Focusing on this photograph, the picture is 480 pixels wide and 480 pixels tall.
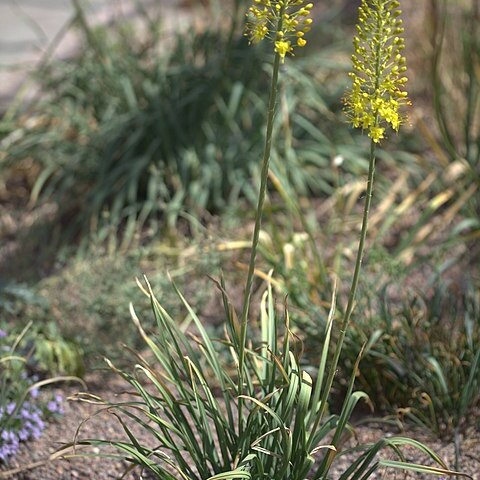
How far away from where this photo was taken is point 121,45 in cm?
604

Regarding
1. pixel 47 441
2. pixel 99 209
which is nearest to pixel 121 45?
pixel 99 209

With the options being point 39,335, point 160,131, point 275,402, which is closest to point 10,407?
point 39,335

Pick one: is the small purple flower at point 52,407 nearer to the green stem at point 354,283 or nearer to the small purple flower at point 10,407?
the small purple flower at point 10,407

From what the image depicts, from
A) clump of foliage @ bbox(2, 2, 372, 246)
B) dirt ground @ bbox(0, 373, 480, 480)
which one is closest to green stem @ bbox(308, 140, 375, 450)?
dirt ground @ bbox(0, 373, 480, 480)

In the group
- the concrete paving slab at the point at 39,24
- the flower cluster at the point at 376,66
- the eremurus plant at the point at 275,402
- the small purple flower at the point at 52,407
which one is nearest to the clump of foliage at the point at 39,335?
the small purple flower at the point at 52,407

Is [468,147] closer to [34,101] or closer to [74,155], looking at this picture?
[74,155]

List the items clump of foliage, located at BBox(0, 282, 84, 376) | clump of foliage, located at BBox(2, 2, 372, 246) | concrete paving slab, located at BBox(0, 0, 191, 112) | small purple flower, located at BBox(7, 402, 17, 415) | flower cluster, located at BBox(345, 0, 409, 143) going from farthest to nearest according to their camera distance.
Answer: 1. concrete paving slab, located at BBox(0, 0, 191, 112)
2. clump of foliage, located at BBox(2, 2, 372, 246)
3. clump of foliage, located at BBox(0, 282, 84, 376)
4. small purple flower, located at BBox(7, 402, 17, 415)
5. flower cluster, located at BBox(345, 0, 409, 143)

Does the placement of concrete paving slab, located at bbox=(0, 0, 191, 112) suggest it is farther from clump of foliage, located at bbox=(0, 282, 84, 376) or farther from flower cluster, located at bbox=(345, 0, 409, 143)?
flower cluster, located at bbox=(345, 0, 409, 143)

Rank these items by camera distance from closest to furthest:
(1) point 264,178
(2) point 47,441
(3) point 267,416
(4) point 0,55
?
(1) point 264,178
(3) point 267,416
(2) point 47,441
(4) point 0,55

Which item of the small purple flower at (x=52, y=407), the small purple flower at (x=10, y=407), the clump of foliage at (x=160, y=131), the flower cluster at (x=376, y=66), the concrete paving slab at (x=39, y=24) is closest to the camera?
the flower cluster at (x=376, y=66)

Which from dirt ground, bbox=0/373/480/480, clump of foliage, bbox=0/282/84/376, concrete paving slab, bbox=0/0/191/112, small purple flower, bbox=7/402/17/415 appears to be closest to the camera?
dirt ground, bbox=0/373/480/480

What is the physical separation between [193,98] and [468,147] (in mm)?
1587

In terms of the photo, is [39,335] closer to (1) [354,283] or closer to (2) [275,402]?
(2) [275,402]

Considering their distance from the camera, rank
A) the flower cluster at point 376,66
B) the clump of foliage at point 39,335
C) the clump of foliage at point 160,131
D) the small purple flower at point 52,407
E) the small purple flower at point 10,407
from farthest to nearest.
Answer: the clump of foliage at point 160,131 < the clump of foliage at point 39,335 < the small purple flower at point 52,407 < the small purple flower at point 10,407 < the flower cluster at point 376,66
